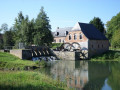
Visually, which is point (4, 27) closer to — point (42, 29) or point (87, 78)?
point (42, 29)

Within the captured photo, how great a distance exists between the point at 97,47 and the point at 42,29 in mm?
12834

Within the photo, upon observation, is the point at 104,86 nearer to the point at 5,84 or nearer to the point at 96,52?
the point at 5,84

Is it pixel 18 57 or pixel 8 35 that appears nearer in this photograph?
pixel 18 57

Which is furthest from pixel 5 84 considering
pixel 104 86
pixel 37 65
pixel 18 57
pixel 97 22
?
pixel 97 22

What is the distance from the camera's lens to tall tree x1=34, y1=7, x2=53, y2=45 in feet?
127

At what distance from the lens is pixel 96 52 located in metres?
36.2

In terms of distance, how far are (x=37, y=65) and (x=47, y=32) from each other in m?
18.6

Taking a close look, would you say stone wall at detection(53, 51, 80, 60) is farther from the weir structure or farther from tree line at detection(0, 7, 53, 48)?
tree line at detection(0, 7, 53, 48)

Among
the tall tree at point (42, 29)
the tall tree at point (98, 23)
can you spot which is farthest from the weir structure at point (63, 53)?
the tall tree at point (98, 23)

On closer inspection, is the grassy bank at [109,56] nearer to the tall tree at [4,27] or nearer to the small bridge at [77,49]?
the small bridge at [77,49]

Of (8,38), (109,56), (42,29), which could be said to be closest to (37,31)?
(42,29)

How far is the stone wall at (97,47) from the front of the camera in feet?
115

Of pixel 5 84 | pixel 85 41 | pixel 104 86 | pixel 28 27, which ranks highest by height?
pixel 28 27

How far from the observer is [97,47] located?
121 feet
